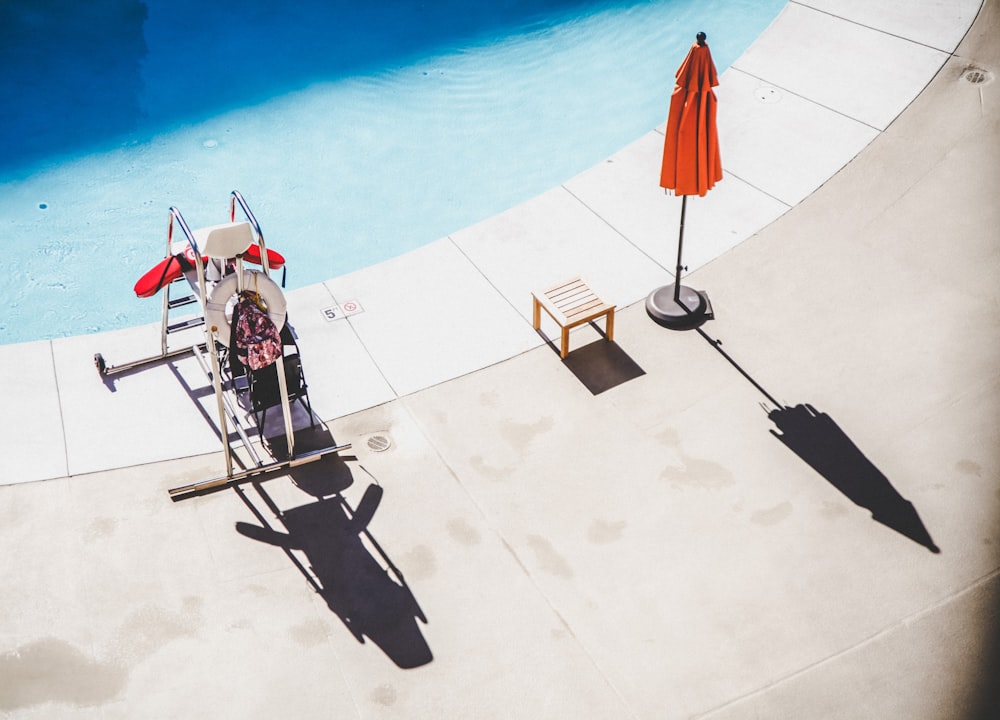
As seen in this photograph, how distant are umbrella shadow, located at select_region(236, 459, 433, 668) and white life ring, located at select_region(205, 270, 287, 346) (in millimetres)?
1486

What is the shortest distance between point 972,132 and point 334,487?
26.4 ft

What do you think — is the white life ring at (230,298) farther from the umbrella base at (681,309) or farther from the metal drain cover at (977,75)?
the metal drain cover at (977,75)

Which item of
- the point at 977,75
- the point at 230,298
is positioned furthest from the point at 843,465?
the point at 977,75

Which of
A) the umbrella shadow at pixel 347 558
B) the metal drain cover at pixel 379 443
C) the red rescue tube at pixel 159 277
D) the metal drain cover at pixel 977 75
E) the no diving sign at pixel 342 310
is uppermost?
the metal drain cover at pixel 977 75

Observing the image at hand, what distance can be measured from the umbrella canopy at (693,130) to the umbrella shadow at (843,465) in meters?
1.83

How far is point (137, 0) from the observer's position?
14.1 meters

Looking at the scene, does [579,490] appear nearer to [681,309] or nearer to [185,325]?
[681,309]

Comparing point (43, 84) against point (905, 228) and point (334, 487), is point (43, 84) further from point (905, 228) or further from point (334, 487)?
point (905, 228)

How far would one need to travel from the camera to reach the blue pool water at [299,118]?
10602 mm

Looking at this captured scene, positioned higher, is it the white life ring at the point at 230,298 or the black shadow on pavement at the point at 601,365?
the white life ring at the point at 230,298

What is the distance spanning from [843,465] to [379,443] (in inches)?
149

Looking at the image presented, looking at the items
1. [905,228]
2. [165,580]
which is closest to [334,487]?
[165,580]

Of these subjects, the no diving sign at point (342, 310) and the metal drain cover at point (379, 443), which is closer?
the metal drain cover at point (379, 443)

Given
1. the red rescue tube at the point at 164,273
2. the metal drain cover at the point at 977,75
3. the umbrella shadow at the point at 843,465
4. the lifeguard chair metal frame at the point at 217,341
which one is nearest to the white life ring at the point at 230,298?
the lifeguard chair metal frame at the point at 217,341
